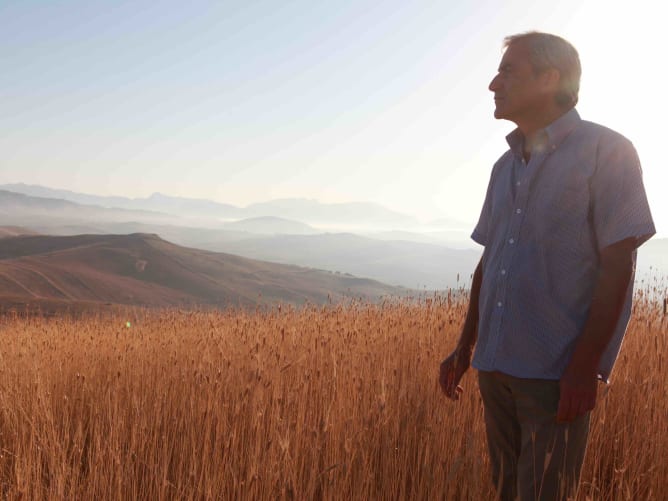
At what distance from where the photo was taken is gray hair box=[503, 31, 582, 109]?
1627mm

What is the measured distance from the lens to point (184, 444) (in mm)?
2600

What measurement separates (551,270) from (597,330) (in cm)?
20

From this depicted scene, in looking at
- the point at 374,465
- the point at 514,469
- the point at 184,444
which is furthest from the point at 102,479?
the point at 514,469

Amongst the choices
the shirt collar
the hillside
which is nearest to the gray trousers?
the shirt collar

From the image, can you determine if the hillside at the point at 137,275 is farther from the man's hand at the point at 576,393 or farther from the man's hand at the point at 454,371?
the man's hand at the point at 576,393

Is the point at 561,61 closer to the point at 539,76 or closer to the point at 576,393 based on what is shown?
the point at 539,76

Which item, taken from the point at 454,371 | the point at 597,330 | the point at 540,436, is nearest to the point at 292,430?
the point at 454,371

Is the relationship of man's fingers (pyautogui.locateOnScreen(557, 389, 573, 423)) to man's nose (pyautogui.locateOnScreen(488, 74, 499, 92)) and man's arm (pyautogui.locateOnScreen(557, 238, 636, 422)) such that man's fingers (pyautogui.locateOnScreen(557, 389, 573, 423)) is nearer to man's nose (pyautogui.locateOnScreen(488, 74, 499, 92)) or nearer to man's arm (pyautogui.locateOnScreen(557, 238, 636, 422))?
man's arm (pyautogui.locateOnScreen(557, 238, 636, 422))

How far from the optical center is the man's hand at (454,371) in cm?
199

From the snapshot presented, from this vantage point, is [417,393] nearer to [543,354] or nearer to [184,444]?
[184,444]

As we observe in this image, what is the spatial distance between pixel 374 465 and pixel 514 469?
0.88 m

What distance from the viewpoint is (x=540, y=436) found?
1.50m

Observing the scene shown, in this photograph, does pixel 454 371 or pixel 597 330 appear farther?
pixel 454 371

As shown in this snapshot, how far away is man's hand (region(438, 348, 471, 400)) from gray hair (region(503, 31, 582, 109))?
0.92m
